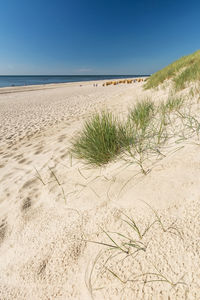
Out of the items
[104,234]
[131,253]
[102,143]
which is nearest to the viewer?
[131,253]

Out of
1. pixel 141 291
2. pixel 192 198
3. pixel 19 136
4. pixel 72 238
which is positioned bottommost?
pixel 19 136

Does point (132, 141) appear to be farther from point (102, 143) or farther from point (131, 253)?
point (131, 253)

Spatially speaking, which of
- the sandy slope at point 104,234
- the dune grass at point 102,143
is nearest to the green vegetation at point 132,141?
the dune grass at point 102,143

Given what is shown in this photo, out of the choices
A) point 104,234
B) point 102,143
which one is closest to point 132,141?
point 102,143

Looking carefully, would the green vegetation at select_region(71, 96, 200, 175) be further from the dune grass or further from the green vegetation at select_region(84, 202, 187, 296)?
the green vegetation at select_region(84, 202, 187, 296)

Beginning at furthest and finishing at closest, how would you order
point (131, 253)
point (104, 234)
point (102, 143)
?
point (102, 143) → point (104, 234) → point (131, 253)

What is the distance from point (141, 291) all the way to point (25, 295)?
686mm

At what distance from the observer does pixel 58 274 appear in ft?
2.84

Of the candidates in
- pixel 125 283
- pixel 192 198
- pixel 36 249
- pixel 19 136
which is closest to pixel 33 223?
pixel 36 249

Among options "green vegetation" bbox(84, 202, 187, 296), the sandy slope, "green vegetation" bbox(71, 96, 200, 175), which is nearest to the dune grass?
"green vegetation" bbox(71, 96, 200, 175)

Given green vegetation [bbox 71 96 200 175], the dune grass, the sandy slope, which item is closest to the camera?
the sandy slope

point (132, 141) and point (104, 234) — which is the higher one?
point (132, 141)

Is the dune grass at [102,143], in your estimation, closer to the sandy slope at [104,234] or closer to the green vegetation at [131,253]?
the sandy slope at [104,234]

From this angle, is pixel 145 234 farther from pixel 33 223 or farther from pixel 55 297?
pixel 33 223
